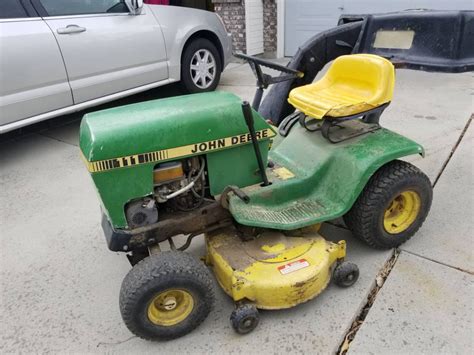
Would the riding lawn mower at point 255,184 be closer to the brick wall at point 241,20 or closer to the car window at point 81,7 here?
the car window at point 81,7

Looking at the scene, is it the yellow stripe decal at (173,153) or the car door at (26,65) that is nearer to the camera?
the yellow stripe decal at (173,153)

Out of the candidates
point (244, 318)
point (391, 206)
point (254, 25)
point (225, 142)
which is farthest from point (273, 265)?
point (254, 25)

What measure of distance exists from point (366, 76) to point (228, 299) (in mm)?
1531

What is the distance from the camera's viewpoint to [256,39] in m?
7.84

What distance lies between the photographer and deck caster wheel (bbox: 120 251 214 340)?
1882 mm

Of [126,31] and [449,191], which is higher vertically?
[126,31]

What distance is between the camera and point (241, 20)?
7.64 meters

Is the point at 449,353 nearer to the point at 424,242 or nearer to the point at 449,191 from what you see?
the point at 424,242

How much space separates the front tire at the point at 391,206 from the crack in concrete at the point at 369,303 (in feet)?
0.35

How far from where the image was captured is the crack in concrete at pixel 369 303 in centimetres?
202

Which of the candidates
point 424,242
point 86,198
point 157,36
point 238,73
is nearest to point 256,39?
point 238,73

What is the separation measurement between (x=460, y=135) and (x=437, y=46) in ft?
6.78

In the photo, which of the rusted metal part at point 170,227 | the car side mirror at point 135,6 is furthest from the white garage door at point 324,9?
the rusted metal part at point 170,227

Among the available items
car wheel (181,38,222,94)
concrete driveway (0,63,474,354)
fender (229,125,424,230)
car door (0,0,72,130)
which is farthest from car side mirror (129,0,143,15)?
fender (229,125,424,230)
